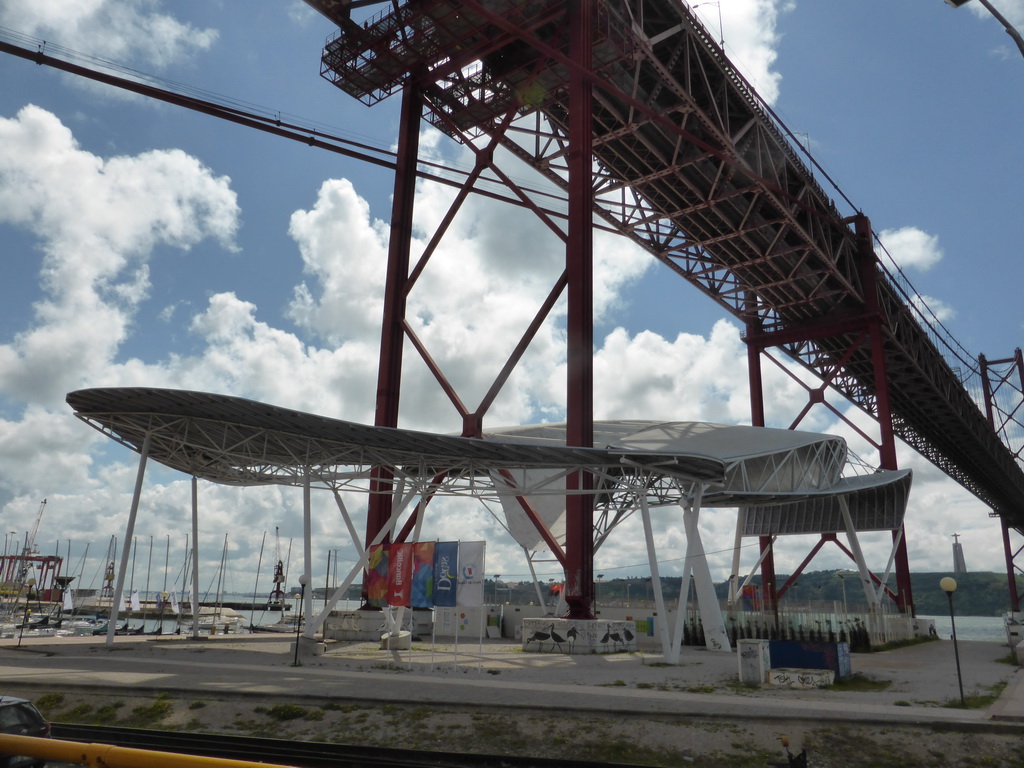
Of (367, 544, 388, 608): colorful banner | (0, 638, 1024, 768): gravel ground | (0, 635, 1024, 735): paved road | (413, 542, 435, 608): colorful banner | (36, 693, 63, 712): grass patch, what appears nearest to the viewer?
(0, 638, 1024, 768): gravel ground

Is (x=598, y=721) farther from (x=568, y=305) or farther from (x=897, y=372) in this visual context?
(x=897, y=372)

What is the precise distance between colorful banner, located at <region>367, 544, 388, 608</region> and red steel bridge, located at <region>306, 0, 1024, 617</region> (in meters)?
6.89

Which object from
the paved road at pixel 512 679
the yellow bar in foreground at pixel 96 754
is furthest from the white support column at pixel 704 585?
the yellow bar in foreground at pixel 96 754

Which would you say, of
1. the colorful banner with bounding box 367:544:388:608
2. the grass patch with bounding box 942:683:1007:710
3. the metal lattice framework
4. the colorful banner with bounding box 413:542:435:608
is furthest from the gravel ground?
the metal lattice framework

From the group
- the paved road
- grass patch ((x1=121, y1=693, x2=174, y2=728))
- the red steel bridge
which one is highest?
the red steel bridge

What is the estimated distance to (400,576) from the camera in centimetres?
2659

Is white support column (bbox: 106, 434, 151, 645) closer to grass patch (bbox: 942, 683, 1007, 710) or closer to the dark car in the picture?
the dark car

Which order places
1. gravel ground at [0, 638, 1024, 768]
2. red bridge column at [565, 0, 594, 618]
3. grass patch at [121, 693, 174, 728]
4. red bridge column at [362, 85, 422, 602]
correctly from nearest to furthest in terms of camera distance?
gravel ground at [0, 638, 1024, 768], grass patch at [121, 693, 174, 728], red bridge column at [565, 0, 594, 618], red bridge column at [362, 85, 422, 602]

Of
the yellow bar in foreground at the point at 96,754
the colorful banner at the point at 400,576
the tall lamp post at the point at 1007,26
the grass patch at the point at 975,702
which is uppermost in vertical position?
the tall lamp post at the point at 1007,26

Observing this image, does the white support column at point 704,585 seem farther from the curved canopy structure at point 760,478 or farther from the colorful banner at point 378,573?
the colorful banner at point 378,573

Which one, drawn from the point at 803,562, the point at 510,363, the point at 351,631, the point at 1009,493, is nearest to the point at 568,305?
the point at 510,363

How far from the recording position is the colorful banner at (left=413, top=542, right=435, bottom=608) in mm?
25688

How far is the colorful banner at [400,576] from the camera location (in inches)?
1038

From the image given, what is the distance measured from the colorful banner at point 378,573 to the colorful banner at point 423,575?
74.8 inches
